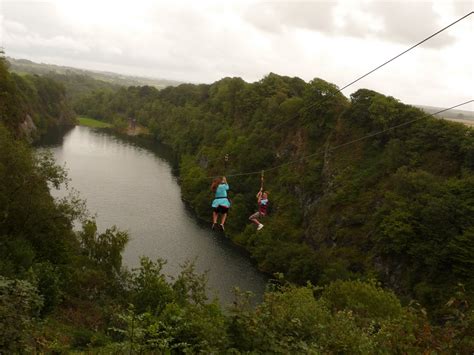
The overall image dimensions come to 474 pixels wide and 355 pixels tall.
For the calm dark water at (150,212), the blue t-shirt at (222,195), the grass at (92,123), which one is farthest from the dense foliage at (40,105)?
the blue t-shirt at (222,195)

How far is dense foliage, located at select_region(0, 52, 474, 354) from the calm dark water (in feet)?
11.2

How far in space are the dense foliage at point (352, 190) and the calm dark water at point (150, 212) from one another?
334 cm

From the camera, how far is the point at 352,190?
4531cm

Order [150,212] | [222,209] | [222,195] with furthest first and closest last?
[150,212] → [222,209] → [222,195]

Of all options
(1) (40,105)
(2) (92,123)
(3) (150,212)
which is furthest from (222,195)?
(2) (92,123)

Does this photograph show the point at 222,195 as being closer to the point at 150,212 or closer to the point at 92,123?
the point at 150,212

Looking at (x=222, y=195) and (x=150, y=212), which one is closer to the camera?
(x=222, y=195)

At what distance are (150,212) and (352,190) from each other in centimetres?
2714

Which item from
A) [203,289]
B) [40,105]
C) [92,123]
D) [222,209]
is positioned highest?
[222,209]

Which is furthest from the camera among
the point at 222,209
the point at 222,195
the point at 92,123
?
the point at 92,123

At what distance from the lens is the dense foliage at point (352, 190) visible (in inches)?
1323

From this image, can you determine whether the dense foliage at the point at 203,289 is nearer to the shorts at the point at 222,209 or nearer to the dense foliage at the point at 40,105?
the shorts at the point at 222,209

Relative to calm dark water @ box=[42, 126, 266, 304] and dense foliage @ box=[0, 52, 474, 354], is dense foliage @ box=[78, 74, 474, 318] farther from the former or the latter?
calm dark water @ box=[42, 126, 266, 304]

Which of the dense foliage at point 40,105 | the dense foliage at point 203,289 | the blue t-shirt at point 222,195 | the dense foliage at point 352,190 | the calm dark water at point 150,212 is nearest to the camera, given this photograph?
the dense foliage at point 203,289
